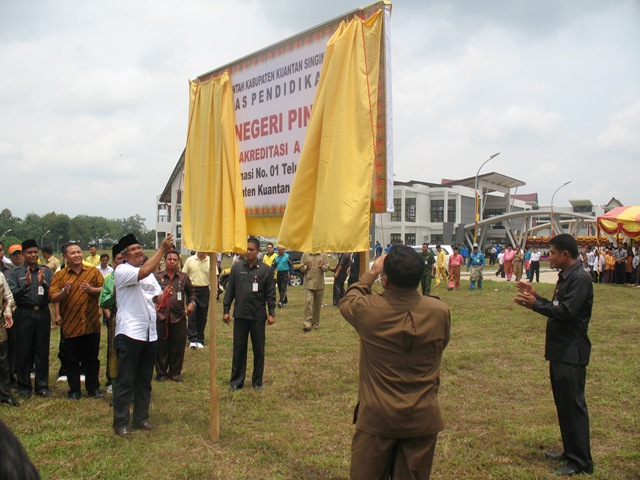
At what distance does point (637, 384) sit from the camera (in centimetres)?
714

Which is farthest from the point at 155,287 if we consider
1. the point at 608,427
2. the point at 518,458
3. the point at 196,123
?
the point at 608,427

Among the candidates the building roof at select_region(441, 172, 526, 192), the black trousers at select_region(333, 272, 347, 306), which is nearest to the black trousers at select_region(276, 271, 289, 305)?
the black trousers at select_region(333, 272, 347, 306)

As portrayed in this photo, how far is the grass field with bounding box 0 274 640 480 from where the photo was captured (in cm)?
458

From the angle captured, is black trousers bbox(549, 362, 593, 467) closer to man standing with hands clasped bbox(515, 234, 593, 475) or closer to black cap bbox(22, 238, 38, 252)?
man standing with hands clasped bbox(515, 234, 593, 475)

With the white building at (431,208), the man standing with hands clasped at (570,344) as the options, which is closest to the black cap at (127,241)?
the man standing with hands clasped at (570,344)

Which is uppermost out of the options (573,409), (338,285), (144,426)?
(338,285)

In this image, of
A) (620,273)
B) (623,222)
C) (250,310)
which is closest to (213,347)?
(250,310)

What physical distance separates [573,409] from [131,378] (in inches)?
159

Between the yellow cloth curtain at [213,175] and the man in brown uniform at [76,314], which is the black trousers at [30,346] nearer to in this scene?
the man in brown uniform at [76,314]

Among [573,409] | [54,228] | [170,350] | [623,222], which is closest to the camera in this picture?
[573,409]

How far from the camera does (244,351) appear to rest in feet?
22.9

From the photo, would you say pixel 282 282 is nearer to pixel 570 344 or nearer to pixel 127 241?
pixel 127 241

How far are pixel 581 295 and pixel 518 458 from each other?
1568 mm

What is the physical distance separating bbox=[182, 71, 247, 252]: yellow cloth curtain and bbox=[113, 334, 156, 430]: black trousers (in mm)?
1153
